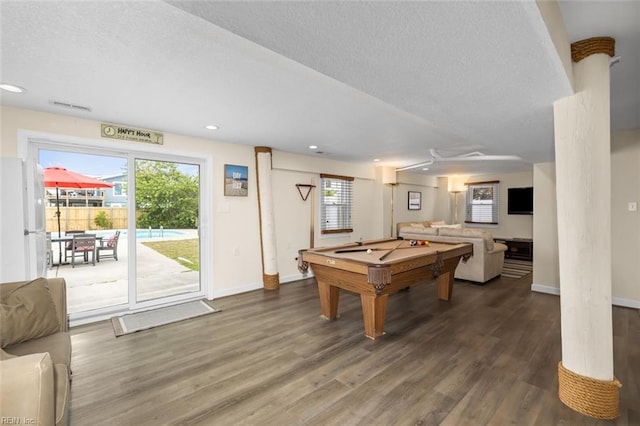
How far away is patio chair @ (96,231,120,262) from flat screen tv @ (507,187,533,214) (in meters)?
9.37

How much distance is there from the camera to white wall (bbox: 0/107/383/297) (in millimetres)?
3047

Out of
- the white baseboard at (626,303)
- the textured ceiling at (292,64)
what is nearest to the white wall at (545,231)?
the white baseboard at (626,303)

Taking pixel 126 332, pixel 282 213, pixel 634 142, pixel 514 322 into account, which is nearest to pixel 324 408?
pixel 126 332

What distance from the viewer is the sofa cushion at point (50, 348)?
1683 millimetres

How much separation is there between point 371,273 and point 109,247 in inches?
139

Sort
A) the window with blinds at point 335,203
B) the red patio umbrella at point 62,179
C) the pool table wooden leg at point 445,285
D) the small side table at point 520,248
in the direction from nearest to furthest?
1. the red patio umbrella at point 62,179
2. the pool table wooden leg at point 445,285
3. the window with blinds at point 335,203
4. the small side table at point 520,248

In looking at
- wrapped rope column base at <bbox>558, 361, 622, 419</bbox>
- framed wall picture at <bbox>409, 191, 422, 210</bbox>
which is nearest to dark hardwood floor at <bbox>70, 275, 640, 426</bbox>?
wrapped rope column base at <bbox>558, 361, 622, 419</bbox>

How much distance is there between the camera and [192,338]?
9.81 ft

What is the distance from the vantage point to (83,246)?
142 inches

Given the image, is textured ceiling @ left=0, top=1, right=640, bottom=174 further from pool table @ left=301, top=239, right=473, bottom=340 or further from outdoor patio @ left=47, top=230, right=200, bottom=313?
outdoor patio @ left=47, top=230, right=200, bottom=313

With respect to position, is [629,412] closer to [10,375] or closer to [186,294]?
[10,375]

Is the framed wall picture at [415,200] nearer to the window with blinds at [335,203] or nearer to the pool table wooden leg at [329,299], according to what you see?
the window with blinds at [335,203]

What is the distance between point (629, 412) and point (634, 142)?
3.74 metres

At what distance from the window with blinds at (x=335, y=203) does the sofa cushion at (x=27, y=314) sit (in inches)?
174
